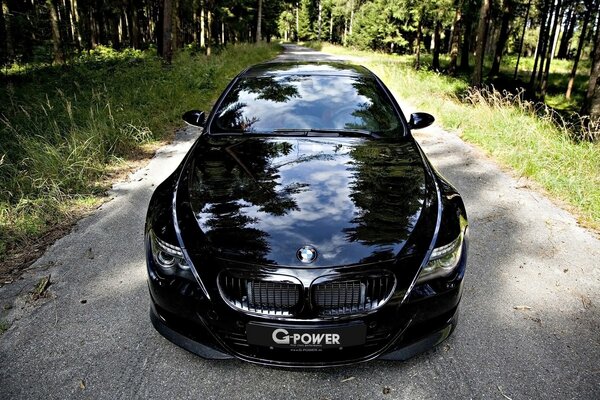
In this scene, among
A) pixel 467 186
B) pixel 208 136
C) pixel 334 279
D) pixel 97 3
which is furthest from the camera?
pixel 97 3

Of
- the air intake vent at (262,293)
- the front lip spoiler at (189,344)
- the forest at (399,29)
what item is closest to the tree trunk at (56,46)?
the forest at (399,29)

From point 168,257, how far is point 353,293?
3.21ft

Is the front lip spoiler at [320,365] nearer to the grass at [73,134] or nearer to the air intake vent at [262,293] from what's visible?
the air intake vent at [262,293]

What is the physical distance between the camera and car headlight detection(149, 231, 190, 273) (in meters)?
2.18

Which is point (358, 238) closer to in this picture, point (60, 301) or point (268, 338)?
point (268, 338)

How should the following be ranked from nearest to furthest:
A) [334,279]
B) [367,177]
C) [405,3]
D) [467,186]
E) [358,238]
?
[334,279]
[358,238]
[367,177]
[467,186]
[405,3]

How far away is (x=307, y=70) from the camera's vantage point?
4102 mm

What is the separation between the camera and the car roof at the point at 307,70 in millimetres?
4055

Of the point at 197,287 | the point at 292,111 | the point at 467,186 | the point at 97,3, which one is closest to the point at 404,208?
the point at 197,287

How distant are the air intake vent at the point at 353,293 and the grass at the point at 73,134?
3124 mm

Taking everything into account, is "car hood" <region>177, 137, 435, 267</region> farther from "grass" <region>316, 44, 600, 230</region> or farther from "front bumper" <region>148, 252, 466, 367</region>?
"grass" <region>316, 44, 600, 230</region>

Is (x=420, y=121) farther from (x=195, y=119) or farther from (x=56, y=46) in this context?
(x=56, y=46)

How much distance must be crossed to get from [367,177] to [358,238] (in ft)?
2.24

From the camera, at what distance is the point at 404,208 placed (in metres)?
2.40
